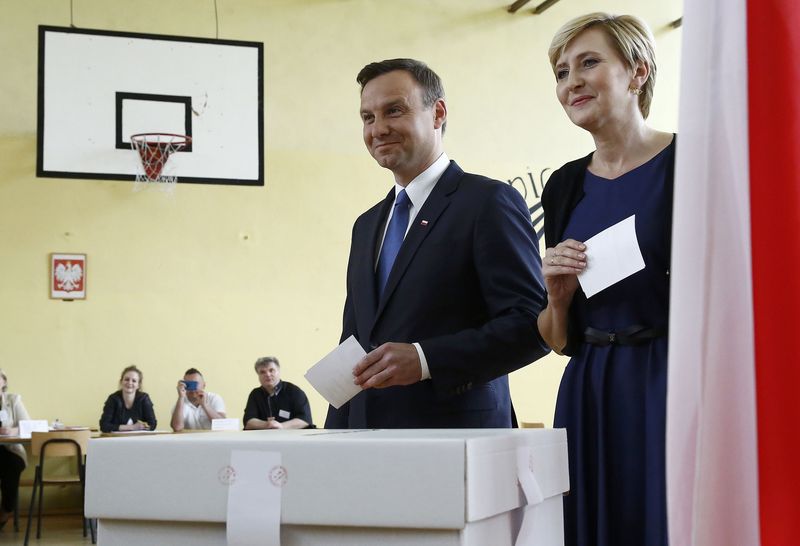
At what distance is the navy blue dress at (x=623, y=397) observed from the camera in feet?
4.69

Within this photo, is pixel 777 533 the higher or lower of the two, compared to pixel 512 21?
lower

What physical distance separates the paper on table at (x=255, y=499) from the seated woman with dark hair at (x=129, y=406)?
7.43 m

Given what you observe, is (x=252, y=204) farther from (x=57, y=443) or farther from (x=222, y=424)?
(x=57, y=443)

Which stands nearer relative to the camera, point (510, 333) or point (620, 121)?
point (620, 121)

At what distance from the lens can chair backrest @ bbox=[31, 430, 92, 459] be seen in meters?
7.03

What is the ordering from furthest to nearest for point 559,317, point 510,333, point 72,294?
point 72,294
point 510,333
point 559,317

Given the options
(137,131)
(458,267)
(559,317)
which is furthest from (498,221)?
(137,131)

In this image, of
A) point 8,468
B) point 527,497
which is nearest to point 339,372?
point 527,497

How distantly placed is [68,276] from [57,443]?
1.99 meters

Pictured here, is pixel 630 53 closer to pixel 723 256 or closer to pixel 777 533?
pixel 723 256

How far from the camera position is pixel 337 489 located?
1.03 metres

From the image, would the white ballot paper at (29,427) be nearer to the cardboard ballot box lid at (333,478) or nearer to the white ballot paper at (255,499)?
the cardboard ballot box lid at (333,478)

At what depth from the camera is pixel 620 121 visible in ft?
5.26

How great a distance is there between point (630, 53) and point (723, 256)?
0.84 metres
